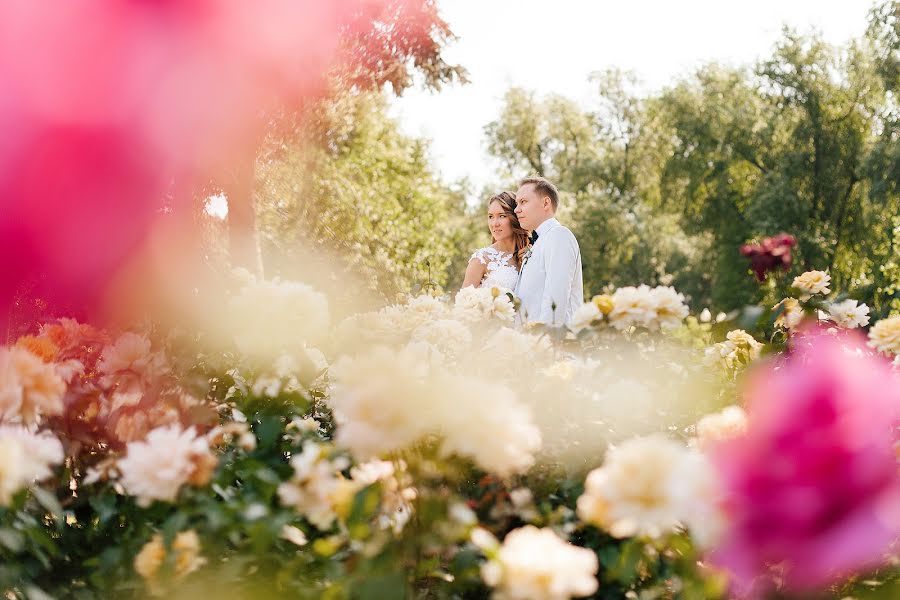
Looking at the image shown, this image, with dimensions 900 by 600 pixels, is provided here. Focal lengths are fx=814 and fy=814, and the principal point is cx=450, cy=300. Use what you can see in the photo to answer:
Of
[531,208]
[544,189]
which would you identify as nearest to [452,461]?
[531,208]

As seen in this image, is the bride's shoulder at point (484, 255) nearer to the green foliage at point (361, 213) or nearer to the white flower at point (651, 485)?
the white flower at point (651, 485)

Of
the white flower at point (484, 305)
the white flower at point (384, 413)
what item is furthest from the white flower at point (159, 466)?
the white flower at point (484, 305)

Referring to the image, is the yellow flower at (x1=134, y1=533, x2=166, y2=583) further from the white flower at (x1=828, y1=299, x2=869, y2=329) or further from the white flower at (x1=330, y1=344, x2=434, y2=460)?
the white flower at (x1=828, y1=299, x2=869, y2=329)

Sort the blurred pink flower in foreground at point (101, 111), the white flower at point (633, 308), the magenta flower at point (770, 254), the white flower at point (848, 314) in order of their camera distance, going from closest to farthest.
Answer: the white flower at point (633, 308) < the blurred pink flower in foreground at point (101, 111) < the white flower at point (848, 314) < the magenta flower at point (770, 254)

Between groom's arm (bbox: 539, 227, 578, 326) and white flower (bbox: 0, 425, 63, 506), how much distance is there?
9.53ft

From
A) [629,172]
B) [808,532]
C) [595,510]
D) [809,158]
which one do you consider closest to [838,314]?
[595,510]

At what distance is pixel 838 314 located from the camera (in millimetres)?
2918

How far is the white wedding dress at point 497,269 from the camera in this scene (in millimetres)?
5348

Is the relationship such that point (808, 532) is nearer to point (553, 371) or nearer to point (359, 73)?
point (553, 371)

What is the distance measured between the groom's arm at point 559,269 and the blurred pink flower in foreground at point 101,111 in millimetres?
1972

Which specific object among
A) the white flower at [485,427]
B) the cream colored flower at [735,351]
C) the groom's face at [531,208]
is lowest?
the white flower at [485,427]

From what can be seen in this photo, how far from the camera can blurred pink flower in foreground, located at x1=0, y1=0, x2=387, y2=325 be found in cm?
245

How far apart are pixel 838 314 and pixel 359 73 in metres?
2.75

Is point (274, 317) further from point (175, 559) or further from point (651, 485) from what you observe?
point (651, 485)
